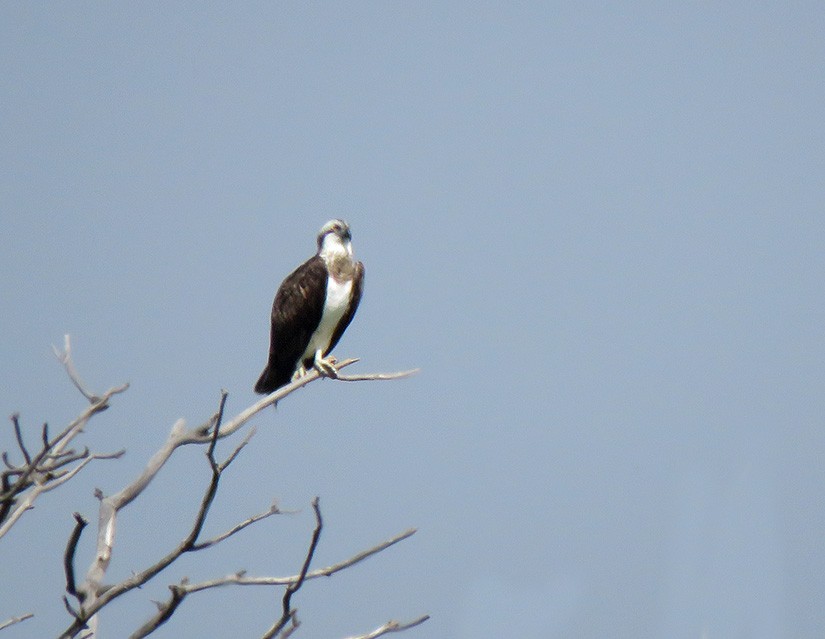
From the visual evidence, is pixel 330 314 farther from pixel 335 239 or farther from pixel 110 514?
pixel 110 514

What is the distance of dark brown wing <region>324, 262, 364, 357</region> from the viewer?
8.57 meters

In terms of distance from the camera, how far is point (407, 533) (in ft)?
11.2

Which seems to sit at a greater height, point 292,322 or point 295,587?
point 292,322

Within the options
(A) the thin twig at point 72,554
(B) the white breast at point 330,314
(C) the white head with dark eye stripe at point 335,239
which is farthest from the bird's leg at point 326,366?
(A) the thin twig at point 72,554

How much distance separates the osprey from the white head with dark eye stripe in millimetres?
155

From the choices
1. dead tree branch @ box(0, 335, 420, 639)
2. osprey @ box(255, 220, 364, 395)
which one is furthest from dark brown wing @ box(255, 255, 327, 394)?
dead tree branch @ box(0, 335, 420, 639)

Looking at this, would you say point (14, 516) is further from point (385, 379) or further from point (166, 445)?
point (385, 379)

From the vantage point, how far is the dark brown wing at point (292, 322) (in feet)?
27.3

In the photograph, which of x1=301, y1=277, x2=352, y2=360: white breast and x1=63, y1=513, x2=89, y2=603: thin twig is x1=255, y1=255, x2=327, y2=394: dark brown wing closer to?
x1=301, y1=277, x2=352, y2=360: white breast

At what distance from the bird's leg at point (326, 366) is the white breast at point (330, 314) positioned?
0.44 feet

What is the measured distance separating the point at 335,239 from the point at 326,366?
163 cm

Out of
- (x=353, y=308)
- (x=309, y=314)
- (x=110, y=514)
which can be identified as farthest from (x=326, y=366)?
(x=110, y=514)

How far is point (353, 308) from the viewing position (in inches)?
340

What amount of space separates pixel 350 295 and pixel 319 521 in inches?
220
